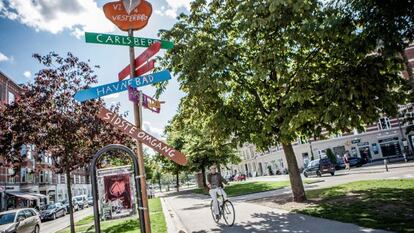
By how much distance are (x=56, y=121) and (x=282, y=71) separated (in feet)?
30.9

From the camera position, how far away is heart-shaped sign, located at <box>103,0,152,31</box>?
16.1 ft

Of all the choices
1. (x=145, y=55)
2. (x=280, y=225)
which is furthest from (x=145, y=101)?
(x=280, y=225)

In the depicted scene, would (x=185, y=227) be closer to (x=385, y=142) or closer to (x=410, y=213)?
(x=410, y=213)

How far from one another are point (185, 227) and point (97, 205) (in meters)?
7.12

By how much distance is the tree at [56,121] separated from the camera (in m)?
13.9

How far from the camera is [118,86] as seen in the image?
4676 mm

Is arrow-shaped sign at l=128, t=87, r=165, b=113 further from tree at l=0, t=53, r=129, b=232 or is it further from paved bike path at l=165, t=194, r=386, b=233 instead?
tree at l=0, t=53, r=129, b=232

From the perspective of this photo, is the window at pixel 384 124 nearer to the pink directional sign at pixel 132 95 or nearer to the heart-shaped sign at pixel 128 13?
the heart-shaped sign at pixel 128 13

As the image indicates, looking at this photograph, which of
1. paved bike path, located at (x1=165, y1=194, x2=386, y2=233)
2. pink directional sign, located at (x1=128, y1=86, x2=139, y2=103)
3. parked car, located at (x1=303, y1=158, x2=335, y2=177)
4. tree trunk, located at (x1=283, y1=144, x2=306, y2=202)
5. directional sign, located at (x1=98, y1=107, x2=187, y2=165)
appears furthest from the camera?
parked car, located at (x1=303, y1=158, x2=335, y2=177)

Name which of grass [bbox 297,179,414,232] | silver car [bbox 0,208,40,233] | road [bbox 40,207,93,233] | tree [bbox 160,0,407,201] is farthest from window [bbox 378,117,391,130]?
silver car [bbox 0,208,40,233]

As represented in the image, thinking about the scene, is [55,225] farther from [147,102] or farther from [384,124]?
[384,124]

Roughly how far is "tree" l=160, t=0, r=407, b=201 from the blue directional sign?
4.91 metres

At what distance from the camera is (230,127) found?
1255 cm

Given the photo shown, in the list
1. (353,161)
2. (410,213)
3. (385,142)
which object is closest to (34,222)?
(410,213)
